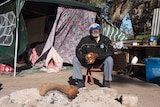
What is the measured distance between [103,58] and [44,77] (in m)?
2.30

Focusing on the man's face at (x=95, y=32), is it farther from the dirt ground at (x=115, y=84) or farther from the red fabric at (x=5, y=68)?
the red fabric at (x=5, y=68)

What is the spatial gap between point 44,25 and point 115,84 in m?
4.61

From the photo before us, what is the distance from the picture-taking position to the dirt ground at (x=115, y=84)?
4.93 metres

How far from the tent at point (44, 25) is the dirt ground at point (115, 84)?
2.49ft

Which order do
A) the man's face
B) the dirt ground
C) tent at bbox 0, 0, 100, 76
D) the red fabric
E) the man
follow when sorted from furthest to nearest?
the red fabric
tent at bbox 0, 0, 100, 76
the man's face
the man
the dirt ground

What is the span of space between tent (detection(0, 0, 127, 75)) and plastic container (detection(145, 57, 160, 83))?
9.16 feet

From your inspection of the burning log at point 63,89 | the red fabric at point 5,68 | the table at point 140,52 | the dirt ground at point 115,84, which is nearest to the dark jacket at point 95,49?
the dirt ground at point 115,84

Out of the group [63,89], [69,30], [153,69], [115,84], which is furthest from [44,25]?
[63,89]

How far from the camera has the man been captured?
5.14m

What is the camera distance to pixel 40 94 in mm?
4188

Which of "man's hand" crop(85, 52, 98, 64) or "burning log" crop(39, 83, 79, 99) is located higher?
"man's hand" crop(85, 52, 98, 64)

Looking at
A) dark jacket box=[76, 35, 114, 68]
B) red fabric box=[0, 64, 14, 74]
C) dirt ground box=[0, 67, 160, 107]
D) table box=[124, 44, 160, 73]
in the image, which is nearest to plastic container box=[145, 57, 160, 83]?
dirt ground box=[0, 67, 160, 107]

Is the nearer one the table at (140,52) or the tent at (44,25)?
the table at (140,52)

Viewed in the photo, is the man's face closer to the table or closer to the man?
the man
